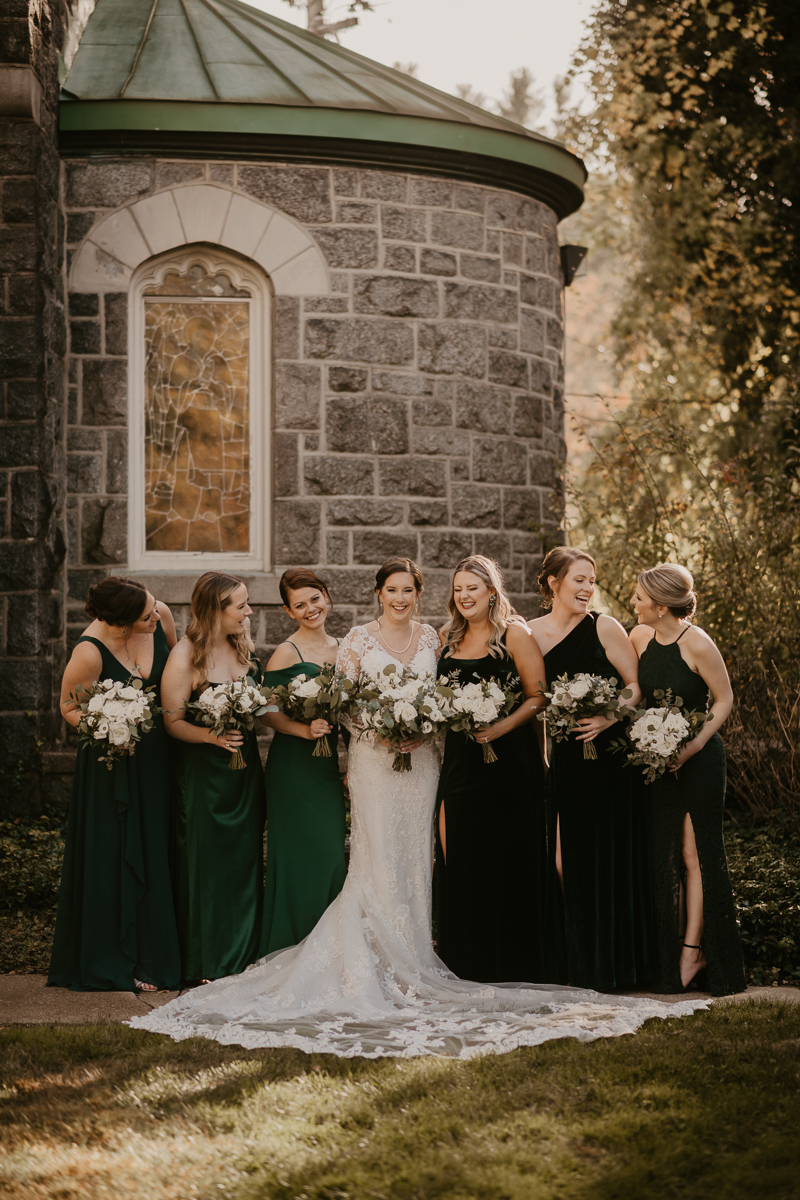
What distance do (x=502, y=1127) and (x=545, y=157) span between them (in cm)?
763

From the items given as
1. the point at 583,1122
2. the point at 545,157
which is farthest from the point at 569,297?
the point at 583,1122

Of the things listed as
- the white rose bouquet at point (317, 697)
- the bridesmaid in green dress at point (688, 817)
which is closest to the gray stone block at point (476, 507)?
the bridesmaid in green dress at point (688, 817)

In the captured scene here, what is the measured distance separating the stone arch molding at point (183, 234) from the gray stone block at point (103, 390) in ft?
1.78

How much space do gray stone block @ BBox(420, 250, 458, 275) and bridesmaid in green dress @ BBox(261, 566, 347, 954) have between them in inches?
157

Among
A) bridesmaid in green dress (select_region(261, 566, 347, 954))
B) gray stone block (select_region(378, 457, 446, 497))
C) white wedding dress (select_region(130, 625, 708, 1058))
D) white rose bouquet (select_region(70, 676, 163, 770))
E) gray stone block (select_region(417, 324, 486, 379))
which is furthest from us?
gray stone block (select_region(417, 324, 486, 379))

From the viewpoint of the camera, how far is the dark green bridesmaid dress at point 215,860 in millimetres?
5586

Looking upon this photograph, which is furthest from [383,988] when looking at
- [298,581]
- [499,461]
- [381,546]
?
[499,461]

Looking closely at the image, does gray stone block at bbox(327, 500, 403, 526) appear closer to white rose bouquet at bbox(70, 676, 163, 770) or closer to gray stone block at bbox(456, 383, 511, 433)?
gray stone block at bbox(456, 383, 511, 433)

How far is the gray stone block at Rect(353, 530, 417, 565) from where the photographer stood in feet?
28.6

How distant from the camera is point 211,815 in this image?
222 inches

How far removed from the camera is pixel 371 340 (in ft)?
28.6

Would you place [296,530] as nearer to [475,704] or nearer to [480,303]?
[480,303]

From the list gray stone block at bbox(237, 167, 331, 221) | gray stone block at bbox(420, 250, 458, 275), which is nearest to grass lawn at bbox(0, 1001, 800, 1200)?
gray stone block at bbox(420, 250, 458, 275)

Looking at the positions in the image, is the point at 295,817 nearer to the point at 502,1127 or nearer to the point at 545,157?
the point at 502,1127
